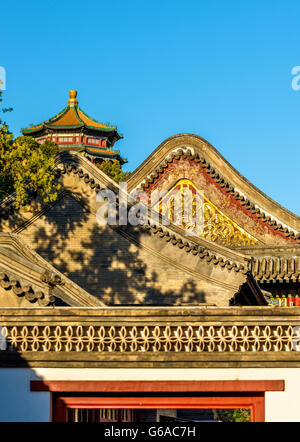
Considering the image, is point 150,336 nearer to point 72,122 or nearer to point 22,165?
point 22,165

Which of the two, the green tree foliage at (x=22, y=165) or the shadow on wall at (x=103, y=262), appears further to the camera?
the shadow on wall at (x=103, y=262)

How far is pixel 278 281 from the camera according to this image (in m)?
29.6

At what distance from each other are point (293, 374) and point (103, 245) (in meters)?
12.2

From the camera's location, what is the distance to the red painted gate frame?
12812 mm

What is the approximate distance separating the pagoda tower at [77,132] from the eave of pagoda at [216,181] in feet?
147

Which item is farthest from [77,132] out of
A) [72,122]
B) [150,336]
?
[150,336]

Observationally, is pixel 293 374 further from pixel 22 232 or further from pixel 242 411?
pixel 242 411

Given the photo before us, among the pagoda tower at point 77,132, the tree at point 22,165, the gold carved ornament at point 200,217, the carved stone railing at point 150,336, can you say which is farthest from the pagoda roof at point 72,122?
the carved stone railing at point 150,336

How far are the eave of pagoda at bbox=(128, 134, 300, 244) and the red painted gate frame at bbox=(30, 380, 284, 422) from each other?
18.8 metres

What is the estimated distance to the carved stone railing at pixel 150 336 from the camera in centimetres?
1274

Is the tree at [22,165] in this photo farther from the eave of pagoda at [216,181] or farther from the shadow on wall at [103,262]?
the eave of pagoda at [216,181]

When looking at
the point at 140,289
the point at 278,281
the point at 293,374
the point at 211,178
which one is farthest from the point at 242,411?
the point at 293,374

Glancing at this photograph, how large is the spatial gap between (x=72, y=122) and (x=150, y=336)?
67.6 m

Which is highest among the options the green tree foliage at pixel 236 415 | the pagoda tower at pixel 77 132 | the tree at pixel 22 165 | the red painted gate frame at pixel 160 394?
the pagoda tower at pixel 77 132
